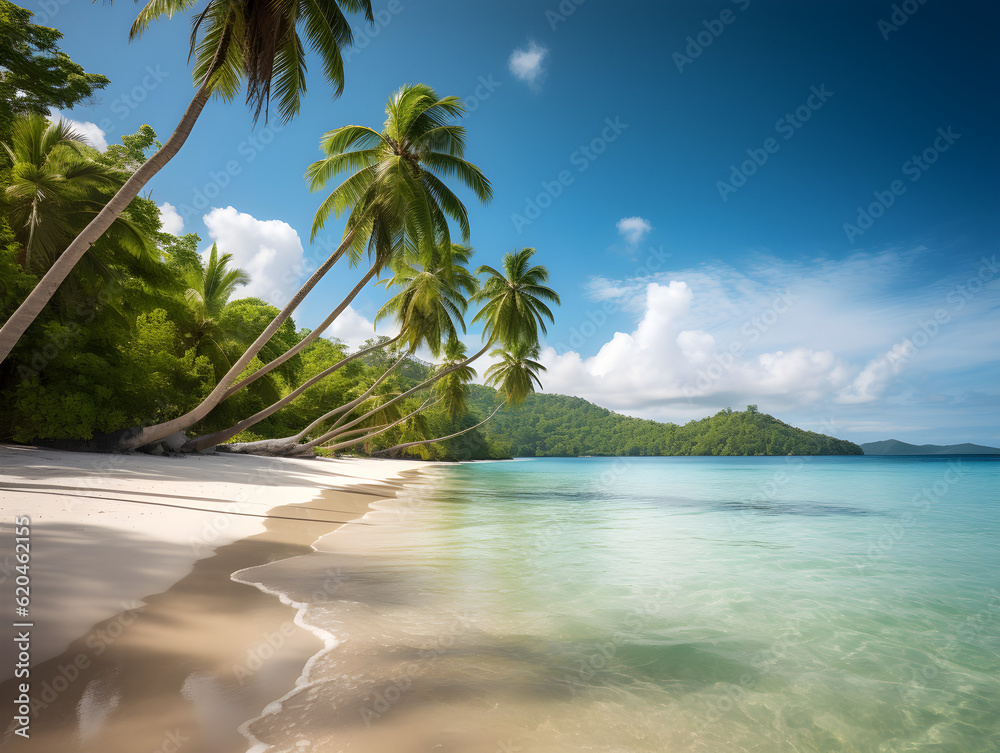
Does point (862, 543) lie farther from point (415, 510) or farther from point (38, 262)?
point (38, 262)

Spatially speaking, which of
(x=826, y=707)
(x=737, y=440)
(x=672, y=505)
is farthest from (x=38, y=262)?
(x=737, y=440)

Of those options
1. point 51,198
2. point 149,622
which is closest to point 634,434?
point 51,198

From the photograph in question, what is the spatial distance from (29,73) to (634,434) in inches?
4313

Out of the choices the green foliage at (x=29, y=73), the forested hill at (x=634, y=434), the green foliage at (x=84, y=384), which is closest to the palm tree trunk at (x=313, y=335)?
the green foliage at (x=84, y=384)

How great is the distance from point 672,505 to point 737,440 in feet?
304

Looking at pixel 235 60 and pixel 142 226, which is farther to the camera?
pixel 142 226

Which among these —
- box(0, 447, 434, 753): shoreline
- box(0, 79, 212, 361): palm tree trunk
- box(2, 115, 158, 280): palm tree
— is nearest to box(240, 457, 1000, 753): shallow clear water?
box(0, 447, 434, 753): shoreline

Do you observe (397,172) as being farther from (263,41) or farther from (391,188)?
(263,41)

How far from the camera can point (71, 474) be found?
859 centimetres

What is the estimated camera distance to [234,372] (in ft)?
38.0

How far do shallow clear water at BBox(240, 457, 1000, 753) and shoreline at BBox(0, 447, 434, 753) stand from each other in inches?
10.3

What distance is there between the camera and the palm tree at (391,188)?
1269 centimetres

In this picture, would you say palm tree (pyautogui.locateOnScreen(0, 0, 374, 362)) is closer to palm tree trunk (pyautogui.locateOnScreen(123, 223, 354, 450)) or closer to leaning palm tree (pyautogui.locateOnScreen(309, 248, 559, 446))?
palm tree trunk (pyautogui.locateOnScreen(123, 223, 354, 450))

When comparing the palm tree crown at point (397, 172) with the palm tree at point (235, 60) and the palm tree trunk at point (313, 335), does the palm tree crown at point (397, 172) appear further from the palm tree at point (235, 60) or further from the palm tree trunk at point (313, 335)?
the palm tree at point (235, 60)
